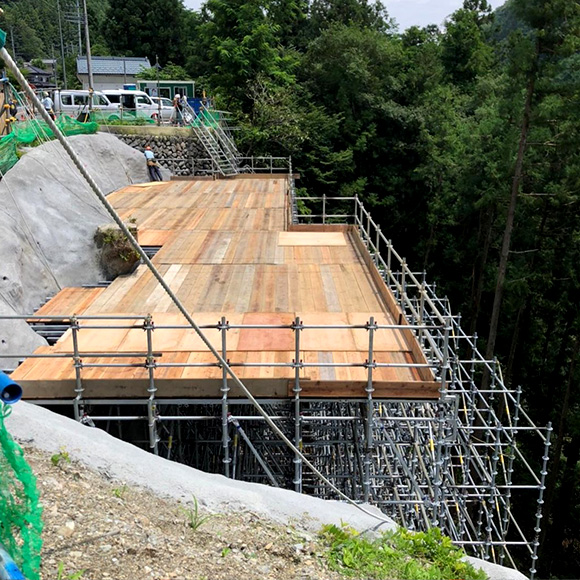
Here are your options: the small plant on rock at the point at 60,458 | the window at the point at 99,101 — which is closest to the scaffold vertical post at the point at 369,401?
the small plant on rock at the point at 60,458

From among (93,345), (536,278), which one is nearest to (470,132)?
(536,278)

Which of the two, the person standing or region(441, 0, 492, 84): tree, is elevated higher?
region(441, 0, 492, 84): tree

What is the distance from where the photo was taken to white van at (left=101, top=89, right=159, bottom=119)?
27.4m

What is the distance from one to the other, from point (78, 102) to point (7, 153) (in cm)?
1899

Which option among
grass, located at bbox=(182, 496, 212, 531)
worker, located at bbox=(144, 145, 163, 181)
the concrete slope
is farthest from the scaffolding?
worker, located at bbox=(144, 145, 163, 181)

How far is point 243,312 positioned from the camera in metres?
8.16

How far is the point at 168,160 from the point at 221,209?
9.24m

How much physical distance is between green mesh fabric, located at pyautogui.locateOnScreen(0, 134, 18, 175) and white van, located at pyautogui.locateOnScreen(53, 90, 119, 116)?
41.1ft

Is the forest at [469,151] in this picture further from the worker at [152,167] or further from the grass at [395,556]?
the grass at [395,556]

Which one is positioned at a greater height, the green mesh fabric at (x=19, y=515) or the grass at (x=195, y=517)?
the green mesh fabric at (x=19, y=515)

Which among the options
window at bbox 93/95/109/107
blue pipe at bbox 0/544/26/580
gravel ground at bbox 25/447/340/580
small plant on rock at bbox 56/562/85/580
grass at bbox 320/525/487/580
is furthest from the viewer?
window at bbox 93/95/109/107

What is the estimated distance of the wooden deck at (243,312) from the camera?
6.16 meters

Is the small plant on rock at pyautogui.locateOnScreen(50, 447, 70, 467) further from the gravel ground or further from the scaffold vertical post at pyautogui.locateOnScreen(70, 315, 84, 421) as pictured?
the scaffold vertical post at pyautogui.locateOnScreen(70, 315, 84, 421)

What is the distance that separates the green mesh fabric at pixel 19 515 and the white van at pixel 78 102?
2391 cm
